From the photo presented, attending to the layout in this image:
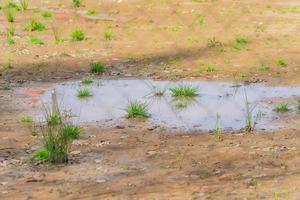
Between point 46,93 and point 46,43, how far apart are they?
7.57 feet

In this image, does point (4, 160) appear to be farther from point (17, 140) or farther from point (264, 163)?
point (264, 163)

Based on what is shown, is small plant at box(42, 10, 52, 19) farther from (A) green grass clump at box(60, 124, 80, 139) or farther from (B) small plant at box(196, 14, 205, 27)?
(A) green grass clump at box(60, 124, 80, 139)

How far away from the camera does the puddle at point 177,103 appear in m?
5.49

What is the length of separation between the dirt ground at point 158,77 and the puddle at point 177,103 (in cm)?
22

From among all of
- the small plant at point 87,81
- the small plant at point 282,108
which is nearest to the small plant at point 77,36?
the small plant at point 87,81

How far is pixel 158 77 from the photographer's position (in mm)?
6961

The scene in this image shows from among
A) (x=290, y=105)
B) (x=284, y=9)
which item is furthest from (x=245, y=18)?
(x=290, y=105)

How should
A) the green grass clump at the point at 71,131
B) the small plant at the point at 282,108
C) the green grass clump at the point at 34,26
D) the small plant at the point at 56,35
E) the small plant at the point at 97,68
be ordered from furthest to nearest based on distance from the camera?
the green grass clump at the point at 34,26
the small plant at the point at 56,35
the small plant at the point at 97,68
the small plant at the point at 282,108
the green grass clump at the point at 71,131

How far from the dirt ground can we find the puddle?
0.22 meters

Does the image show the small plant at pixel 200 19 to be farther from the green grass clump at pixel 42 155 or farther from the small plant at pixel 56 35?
the green grass clump at pixel 42 155

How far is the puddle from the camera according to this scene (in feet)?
18.0

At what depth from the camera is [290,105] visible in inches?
233

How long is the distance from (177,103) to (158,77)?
Result: 99cm

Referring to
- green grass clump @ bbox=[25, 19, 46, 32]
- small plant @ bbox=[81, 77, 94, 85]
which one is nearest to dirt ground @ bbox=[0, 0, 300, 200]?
green grass clump @ bbox=[25, 19, 46, 32]
